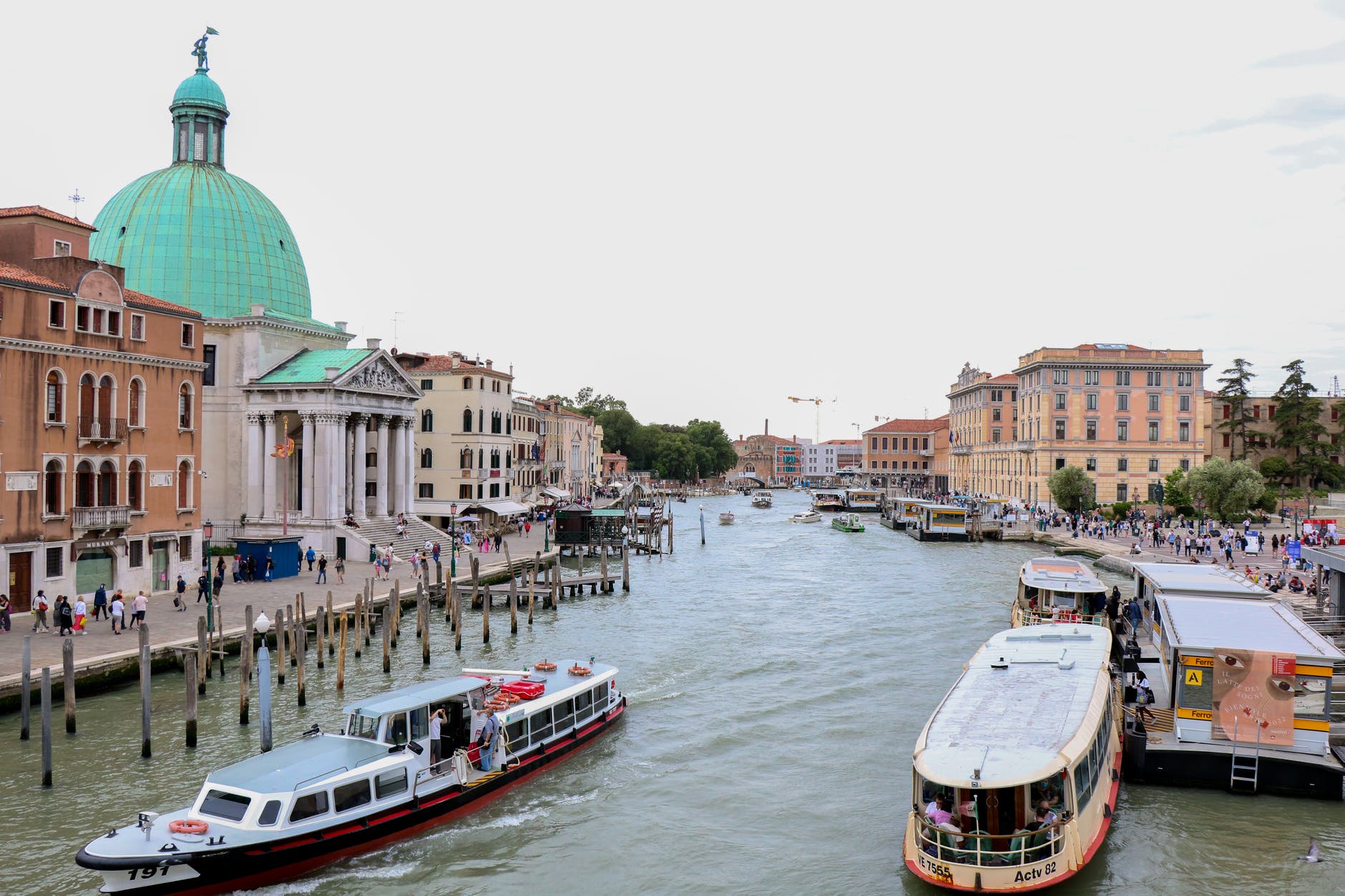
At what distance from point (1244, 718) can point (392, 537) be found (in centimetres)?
3810

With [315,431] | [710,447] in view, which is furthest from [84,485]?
[710,447]

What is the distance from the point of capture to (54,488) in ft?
92.3

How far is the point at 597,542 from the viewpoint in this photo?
2194 inches

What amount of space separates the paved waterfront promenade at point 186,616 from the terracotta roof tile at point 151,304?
8872mm

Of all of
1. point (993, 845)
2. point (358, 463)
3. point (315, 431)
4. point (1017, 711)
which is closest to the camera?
point (993, 845)

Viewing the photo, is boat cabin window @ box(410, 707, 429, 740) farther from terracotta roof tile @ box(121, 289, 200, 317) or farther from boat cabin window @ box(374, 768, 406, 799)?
terracotta roof tile @ box(121, 289, 200, 317)

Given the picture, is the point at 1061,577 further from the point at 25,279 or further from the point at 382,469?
the point at 382,469

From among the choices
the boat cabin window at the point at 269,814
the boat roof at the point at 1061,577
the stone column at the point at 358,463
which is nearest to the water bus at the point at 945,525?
the boat roof at the point at 1061,577

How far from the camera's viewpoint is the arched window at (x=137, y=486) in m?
30.9

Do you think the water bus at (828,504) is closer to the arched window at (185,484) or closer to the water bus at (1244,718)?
the arched window at (185,484)

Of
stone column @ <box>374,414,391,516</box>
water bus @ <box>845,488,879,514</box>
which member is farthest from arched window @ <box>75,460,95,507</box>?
water bus @ <box>845,488,879,514</box>

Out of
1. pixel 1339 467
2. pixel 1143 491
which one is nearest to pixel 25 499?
pixel 1143 491

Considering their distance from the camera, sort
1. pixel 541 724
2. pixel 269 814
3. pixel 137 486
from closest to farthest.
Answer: pixel 269 814 < pixel 541 724 < pixel 137 486

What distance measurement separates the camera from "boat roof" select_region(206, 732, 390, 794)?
1438 centimetres
